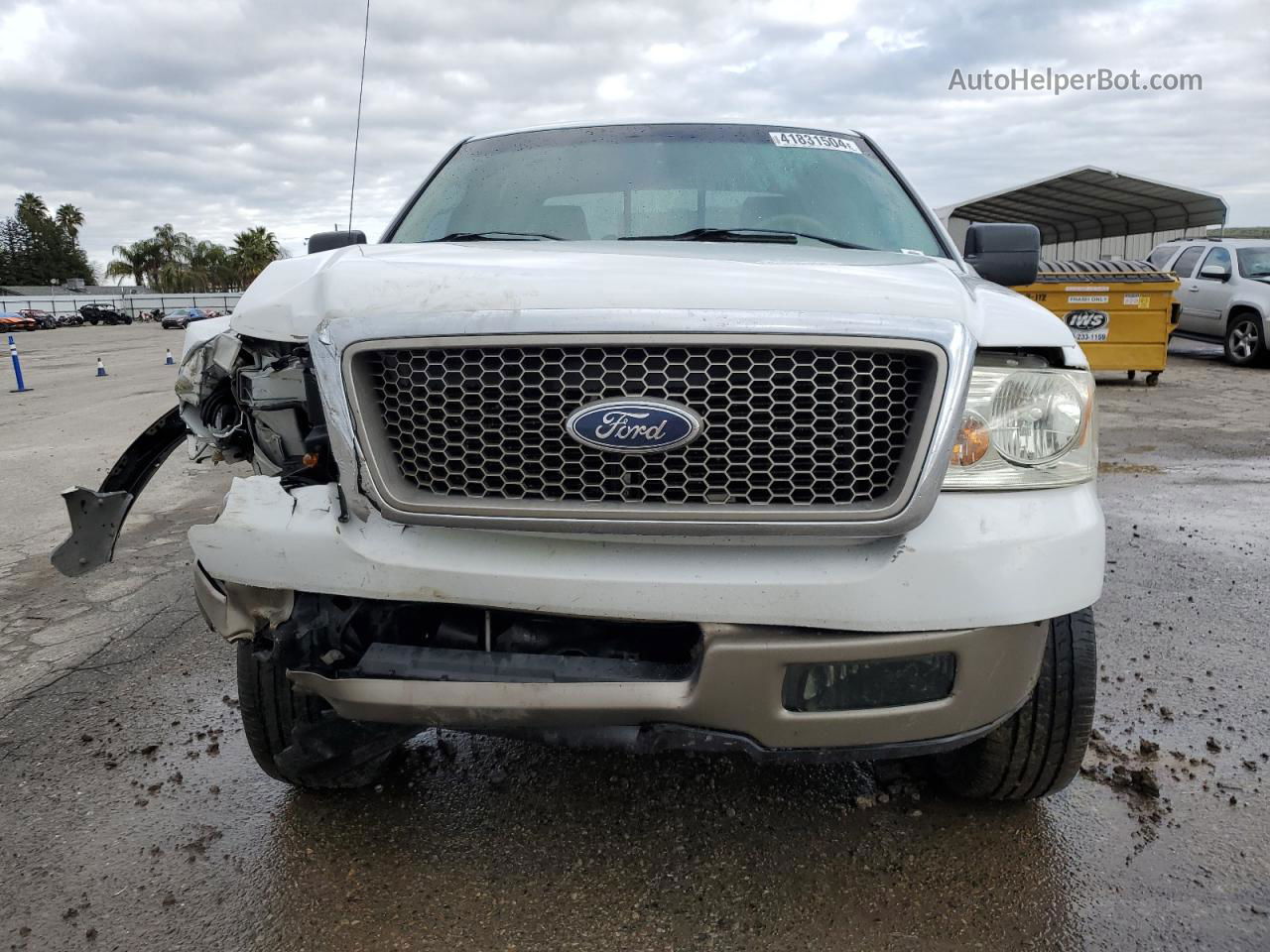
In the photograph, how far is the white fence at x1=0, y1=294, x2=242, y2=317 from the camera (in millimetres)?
62000

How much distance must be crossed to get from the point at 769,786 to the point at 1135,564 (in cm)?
285

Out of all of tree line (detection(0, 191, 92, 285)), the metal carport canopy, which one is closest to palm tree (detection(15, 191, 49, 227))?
tree line (detection(0, 191, 92, 285))

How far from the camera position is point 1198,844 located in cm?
231

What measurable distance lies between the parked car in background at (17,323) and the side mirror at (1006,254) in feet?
181

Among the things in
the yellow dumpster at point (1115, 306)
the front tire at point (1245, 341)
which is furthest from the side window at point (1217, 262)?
the yellow dumpster at point (1115, 306)

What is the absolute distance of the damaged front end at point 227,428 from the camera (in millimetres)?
2061

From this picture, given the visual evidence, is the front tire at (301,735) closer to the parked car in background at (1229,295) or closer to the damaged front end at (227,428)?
the damaged front end at (227,428)

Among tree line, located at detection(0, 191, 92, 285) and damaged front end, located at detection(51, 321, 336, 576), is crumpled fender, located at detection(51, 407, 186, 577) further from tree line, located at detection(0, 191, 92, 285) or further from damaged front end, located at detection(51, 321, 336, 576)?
tree line, located at detection(0, 191, 92, 285)

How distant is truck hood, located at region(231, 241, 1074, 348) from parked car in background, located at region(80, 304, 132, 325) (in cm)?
6608

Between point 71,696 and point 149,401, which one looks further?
point 149,401

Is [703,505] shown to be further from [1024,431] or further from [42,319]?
[42,319]

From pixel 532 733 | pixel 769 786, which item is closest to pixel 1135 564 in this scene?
pixel 769 786

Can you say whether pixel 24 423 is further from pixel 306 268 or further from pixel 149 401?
pixel 306 268

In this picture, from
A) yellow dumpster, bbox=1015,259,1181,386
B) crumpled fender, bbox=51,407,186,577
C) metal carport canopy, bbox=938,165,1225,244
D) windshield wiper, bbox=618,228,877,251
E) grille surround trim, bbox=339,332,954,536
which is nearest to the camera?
grille surround trim, bbox=339,332,954,536
